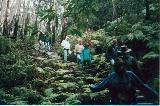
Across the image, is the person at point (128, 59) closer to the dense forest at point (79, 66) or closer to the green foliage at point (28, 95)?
the dense forest at point (79, 66)

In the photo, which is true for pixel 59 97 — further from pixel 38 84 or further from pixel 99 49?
pixel 99 49

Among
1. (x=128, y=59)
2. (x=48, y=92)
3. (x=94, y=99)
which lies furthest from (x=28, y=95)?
(x=128, y=59)

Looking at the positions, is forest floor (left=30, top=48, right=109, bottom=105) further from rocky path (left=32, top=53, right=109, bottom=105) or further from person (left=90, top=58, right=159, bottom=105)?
person (left=90, top=58, right=159, bottom=105)

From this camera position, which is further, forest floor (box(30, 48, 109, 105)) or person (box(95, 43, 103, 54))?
person (box(95, 43, 103, 54))

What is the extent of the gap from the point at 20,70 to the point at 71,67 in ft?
9.62

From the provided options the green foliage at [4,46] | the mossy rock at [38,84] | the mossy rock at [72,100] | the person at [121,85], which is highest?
the green foliage at [4,46]

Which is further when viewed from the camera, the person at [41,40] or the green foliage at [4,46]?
the person at [41,40]

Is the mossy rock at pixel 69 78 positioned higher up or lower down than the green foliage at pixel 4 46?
lower down

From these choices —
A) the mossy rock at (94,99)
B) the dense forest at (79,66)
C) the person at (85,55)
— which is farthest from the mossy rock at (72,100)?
the person at (85,55)

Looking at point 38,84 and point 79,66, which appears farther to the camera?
point 79,66

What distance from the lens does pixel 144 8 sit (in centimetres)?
1421

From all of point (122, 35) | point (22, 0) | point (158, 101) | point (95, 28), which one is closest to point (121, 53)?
point (158, 101)

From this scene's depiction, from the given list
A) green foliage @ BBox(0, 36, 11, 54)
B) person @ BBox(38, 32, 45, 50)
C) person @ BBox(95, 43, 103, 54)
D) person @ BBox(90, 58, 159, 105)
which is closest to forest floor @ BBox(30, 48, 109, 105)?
person @ BBox(95, 43, 103, 54)

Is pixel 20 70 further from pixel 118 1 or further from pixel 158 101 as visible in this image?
pixel 158 101
